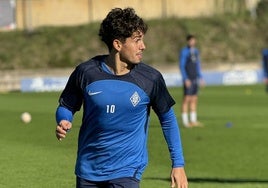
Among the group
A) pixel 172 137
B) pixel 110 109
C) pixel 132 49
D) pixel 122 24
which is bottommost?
pixel 172 137

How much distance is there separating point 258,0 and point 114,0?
39.2 feet

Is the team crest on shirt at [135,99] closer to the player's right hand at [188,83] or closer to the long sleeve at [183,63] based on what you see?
the long sleeve at [183,63]

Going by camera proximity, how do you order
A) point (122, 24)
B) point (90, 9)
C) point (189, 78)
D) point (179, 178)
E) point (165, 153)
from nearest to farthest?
point (122, 24) → point (179, 178) → point (165, 153) → point (189, 78) → point (90, 9)

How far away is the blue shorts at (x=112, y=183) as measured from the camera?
6.21m

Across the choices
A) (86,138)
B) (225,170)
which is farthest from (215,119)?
(86,138)

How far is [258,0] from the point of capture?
63781 millimetres

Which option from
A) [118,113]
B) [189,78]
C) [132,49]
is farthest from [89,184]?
[189,78]

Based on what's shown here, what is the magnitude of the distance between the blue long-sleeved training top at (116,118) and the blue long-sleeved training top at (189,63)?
577 inches

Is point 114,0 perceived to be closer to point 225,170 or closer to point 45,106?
point 45,106

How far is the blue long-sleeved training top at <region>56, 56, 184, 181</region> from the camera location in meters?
6.25

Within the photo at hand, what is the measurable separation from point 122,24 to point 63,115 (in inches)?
34.8

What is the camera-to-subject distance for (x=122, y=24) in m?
6.14

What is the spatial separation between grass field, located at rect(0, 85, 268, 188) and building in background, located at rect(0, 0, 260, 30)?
1160 inches

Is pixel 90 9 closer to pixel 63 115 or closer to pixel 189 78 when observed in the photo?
pixel 189 78
